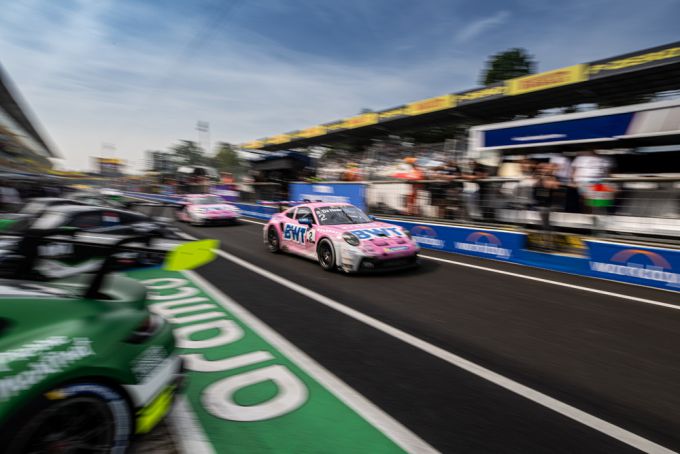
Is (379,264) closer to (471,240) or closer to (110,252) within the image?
(471,240)

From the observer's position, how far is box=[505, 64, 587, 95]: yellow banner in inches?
613

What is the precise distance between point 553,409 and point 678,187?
5.84m

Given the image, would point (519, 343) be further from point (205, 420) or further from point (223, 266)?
point (223, 266)

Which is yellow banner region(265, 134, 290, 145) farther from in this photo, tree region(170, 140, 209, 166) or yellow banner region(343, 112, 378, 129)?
tree region(170, 140, 209, 166)

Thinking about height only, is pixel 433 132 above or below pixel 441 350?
above

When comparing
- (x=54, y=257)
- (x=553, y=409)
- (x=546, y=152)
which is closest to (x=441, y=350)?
(x=553, y=409)

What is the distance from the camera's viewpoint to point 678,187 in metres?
6.29

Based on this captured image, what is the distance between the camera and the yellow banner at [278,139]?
36500mm

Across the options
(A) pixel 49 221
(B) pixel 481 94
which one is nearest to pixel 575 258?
(A) pixel 49 221

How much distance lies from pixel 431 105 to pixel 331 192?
11.1 m

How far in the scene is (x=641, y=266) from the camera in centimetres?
603

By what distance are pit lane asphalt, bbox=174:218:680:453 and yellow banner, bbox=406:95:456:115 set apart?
1696 cm

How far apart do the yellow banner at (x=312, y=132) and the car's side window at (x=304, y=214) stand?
23515 mm

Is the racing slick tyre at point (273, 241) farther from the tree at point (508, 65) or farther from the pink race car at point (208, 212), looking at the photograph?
the tree at point (508, 65)
